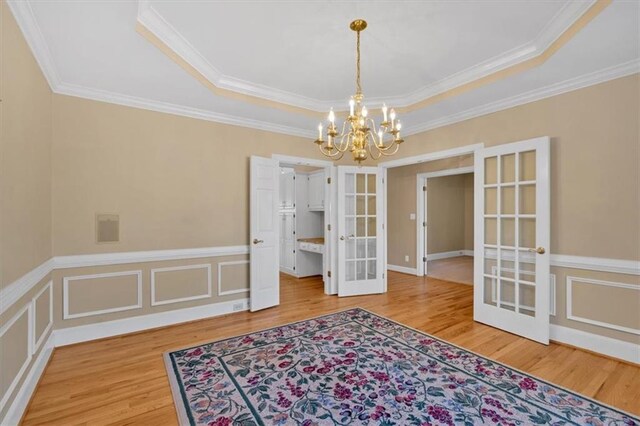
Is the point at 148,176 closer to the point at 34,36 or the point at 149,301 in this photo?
the point at 149,301

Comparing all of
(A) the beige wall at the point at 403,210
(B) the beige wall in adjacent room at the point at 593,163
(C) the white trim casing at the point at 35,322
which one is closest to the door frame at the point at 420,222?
(A) the beige wall at the point at 403,210

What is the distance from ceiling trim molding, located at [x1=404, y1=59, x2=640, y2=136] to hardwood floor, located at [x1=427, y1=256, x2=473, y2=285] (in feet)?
10.9

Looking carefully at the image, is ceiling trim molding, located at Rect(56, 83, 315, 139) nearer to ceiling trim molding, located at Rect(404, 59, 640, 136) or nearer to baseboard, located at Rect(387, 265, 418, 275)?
ceiling trim molding, located at Rect(404, 59, 640, 136)

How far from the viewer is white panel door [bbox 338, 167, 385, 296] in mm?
5043

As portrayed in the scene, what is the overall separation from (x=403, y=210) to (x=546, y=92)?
3.83 meters

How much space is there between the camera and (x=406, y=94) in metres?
3.96

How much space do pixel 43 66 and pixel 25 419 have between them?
2765 millimetres

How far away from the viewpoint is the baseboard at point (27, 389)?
1.91m

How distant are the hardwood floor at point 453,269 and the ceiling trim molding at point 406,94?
387cm

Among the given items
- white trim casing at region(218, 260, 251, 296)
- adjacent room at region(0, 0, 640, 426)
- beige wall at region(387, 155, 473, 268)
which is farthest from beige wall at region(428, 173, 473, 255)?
white trim casing at region(218, 260, 251, 296)

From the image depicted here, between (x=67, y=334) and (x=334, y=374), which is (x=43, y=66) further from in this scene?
(x=334, y=374)

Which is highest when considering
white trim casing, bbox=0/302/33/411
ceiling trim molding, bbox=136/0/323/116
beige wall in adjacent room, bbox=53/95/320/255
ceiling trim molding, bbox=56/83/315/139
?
ceiling trim molding, bbox=136/0/323/116

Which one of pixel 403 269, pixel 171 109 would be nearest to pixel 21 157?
pixel 171 109

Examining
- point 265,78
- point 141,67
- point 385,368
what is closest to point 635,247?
point 385,368
